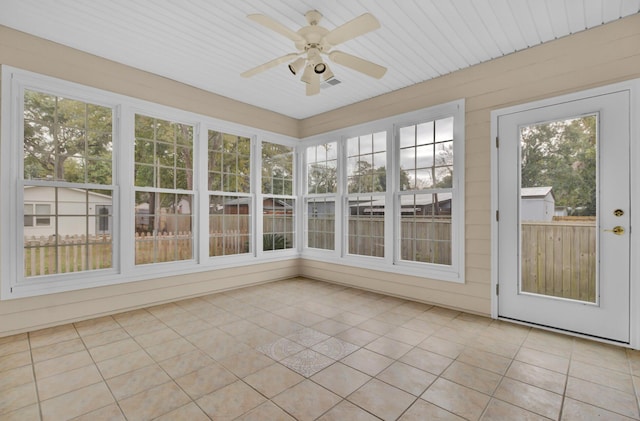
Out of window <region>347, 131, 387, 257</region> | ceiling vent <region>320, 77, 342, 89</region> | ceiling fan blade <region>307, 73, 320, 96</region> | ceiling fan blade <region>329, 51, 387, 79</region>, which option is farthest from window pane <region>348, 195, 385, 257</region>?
ceiling fan blade <region>329, 51, 387, 79</region>

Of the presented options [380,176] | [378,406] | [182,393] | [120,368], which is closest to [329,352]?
[378,406]

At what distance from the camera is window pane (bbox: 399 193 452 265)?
12.8 feet

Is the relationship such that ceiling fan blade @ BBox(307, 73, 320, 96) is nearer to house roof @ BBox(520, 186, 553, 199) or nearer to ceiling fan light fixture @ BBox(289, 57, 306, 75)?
ceiling fan light fixture @ BBox(289, 57, 306, 75)

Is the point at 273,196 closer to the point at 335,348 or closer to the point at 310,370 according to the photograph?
the point at 335,348

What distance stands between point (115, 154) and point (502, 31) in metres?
4.33

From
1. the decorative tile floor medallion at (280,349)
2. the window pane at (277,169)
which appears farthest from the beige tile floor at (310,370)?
the window pane at (277,169)

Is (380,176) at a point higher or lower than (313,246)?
higher

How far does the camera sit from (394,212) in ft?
14.4

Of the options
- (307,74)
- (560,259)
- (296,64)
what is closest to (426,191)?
(560,259)

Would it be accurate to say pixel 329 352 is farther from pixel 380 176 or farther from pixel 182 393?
pixel 380 176

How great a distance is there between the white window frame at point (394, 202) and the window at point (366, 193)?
8cm

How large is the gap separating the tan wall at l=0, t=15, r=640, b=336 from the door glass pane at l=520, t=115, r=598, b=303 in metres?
0.36

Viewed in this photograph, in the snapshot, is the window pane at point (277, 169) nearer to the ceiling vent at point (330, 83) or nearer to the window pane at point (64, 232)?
the ceiling vent at point (330, 83)

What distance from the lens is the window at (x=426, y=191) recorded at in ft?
12.8
